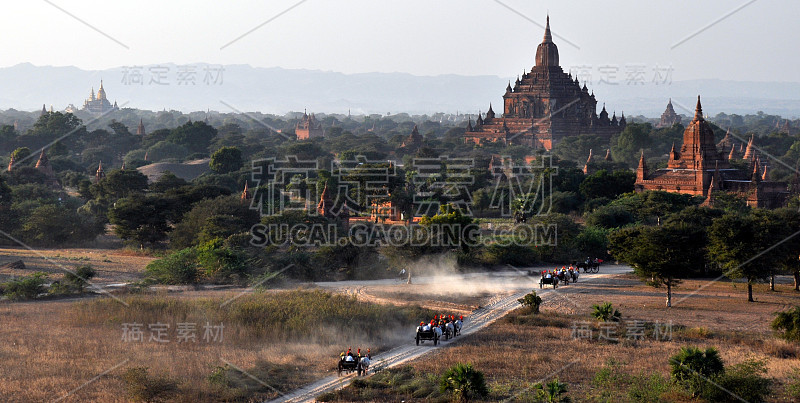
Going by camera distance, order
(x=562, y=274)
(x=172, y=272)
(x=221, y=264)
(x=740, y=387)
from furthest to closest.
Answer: (x=221, y=264) < (x=562, y=274) < (x=172, y=272) < (x=740, y=387)

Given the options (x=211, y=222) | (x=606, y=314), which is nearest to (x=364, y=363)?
(x=606, y=314)

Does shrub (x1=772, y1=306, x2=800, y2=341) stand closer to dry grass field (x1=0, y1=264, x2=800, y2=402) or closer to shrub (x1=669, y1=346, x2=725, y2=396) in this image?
dry grass field (x1=0, y1=264, x2=800, y2=402)

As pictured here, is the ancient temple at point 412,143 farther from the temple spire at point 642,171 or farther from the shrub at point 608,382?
the shrub at point 608,382

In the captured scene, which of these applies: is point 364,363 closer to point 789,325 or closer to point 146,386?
point 146,386

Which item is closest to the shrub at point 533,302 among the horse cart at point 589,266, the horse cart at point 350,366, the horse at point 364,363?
the horse cart at point 589,266

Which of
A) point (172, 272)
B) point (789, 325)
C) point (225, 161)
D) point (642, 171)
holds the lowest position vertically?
point (789, 325)

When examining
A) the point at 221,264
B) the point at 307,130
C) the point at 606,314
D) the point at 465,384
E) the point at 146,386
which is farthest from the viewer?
the point at 307,130

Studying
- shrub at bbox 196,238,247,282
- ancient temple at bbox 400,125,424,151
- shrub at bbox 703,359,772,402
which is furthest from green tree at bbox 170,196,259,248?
ancient temple at bbox 400,125,424,151
